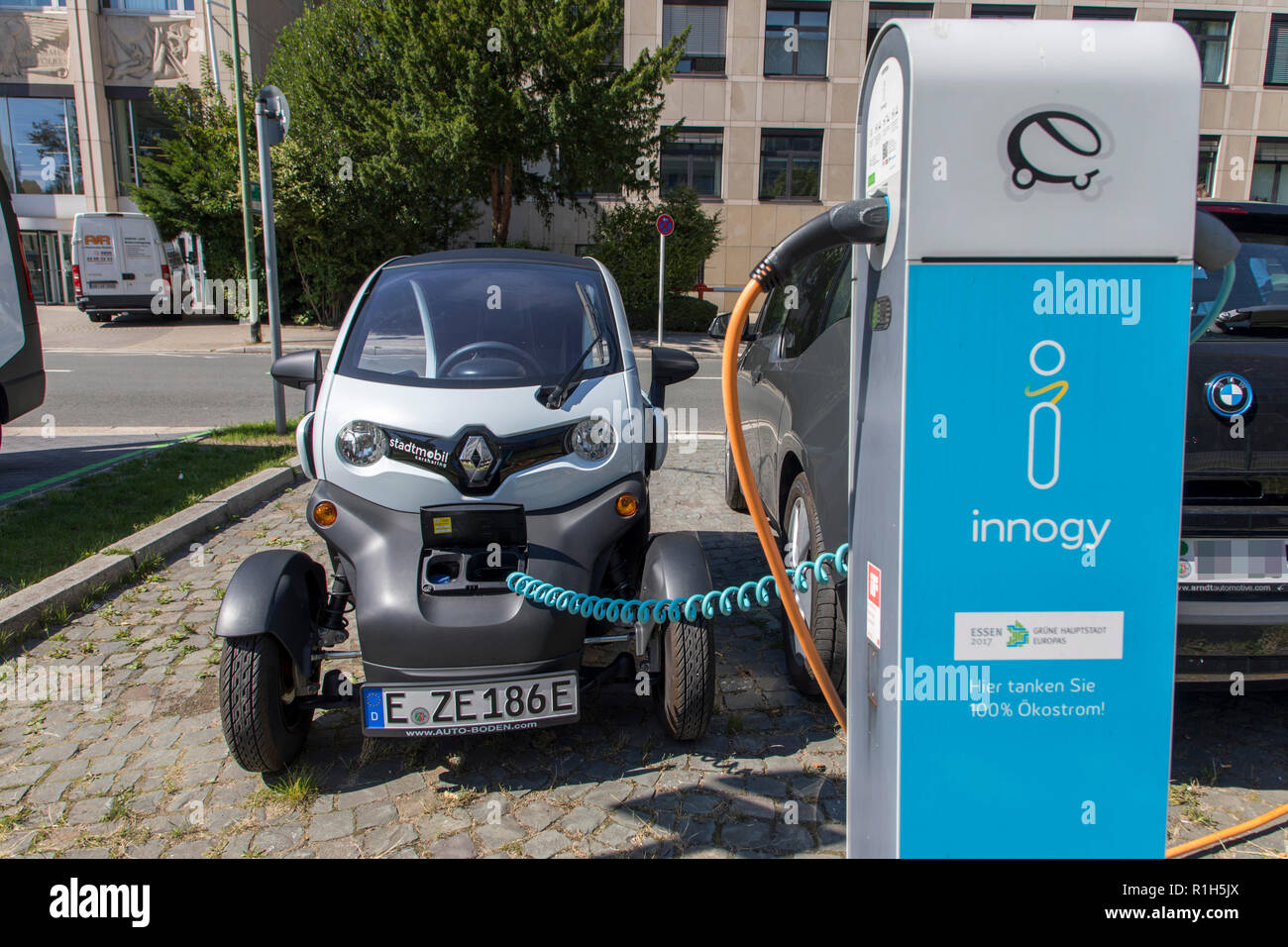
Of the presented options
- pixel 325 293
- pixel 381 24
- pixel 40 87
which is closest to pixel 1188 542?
pixel 381 24

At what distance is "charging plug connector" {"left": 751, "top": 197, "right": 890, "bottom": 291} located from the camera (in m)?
1.79

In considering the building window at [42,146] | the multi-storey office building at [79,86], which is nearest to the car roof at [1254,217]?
the multi-storey office building at [79,86]

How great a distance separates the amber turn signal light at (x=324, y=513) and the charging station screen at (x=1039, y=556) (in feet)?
6.88

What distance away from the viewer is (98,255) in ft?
69.8

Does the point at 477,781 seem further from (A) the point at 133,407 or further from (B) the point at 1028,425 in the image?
(A) the point at 133,407

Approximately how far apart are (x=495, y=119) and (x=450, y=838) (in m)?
18.4

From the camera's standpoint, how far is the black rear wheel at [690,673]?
3033 millimetres

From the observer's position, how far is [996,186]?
1678 mm

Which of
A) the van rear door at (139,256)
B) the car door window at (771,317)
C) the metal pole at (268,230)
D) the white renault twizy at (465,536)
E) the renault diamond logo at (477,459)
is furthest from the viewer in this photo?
the van rear door at (139,256)

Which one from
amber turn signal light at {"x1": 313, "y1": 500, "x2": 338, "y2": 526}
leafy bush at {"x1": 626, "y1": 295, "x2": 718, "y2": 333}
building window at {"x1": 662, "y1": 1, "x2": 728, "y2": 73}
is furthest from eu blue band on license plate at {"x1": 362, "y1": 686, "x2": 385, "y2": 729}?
building window at {"x1": 662, "y1": 1, "x2": 728, "y2": 73}

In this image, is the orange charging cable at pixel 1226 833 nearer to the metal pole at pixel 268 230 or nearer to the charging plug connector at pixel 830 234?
the charging plug connector at pixel 830 234

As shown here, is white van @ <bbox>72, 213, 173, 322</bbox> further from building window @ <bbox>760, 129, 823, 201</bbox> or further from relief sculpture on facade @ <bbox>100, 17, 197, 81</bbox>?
building window @ <bbox>760, 129, 823, 201</bbox>

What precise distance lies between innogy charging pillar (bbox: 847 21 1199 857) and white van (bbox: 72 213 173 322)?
2403 cm
